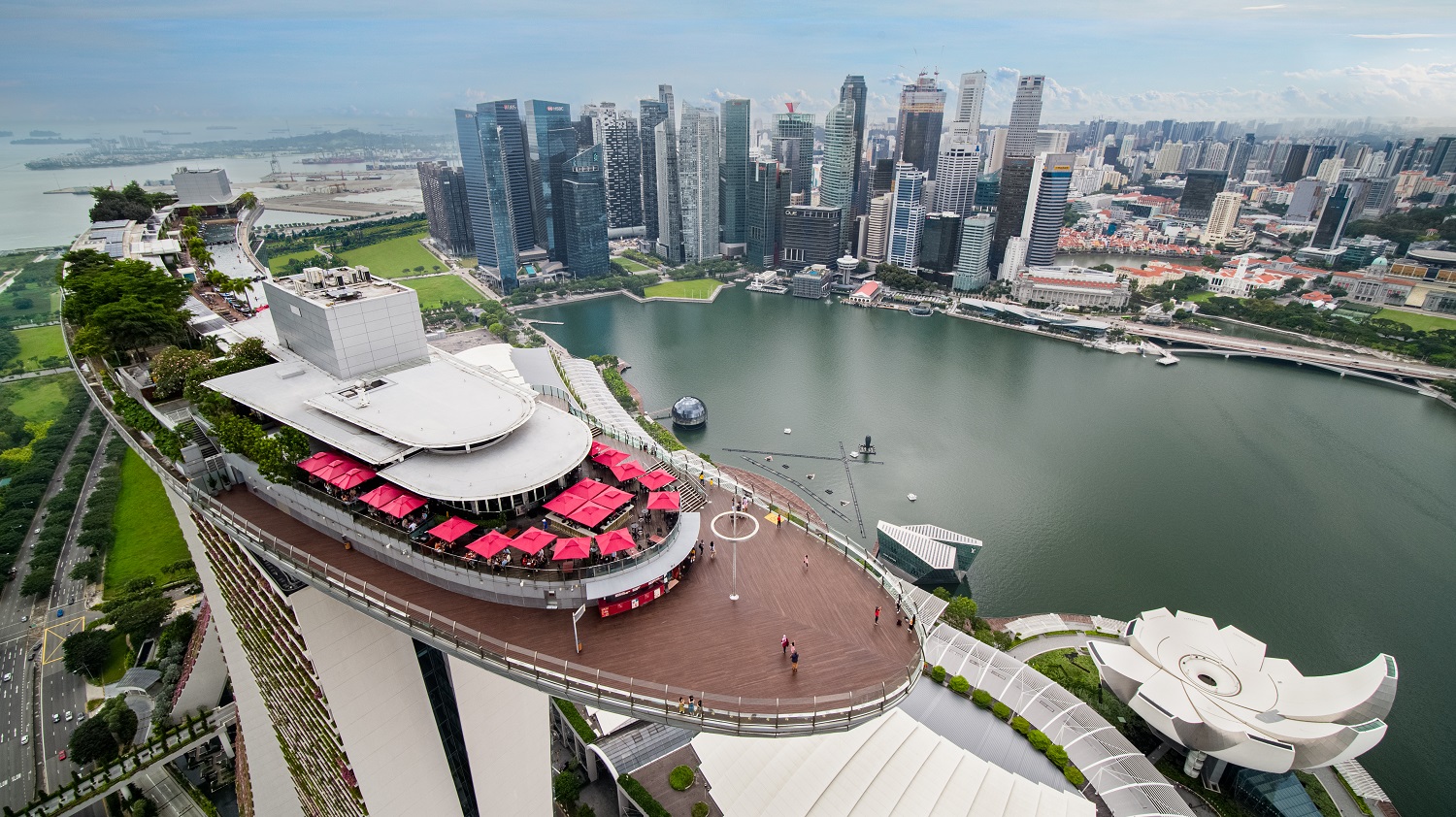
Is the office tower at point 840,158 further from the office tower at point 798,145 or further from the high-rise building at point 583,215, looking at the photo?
the high-rise building at point 583,215

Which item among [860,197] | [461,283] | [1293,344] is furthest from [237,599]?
[860,197]

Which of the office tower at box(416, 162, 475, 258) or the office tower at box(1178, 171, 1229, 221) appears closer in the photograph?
the office tower at box(416, 162, 475, 258)

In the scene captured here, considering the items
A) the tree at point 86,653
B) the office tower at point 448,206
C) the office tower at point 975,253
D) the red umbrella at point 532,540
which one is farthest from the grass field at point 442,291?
the red umbrella at point 532,540

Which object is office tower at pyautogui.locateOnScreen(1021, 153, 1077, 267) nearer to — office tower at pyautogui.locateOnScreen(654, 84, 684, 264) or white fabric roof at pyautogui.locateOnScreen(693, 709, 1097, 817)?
office tower at pyautogui.locateOnScreen(654, 84, 684, 264)

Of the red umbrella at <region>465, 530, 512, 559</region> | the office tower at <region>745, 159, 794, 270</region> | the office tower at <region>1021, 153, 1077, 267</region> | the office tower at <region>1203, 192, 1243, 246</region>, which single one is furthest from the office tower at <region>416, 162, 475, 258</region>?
the office tower at <region>1203, 192, 1243, 246</region>

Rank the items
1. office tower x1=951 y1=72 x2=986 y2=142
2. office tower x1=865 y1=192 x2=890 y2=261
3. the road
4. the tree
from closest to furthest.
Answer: the road → the tree → office tower x1=865 y1=192 x2=890 y2=261 → office tower x1=951 y1=72 x2=986 y2=142

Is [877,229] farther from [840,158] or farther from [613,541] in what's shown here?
[613,541]
